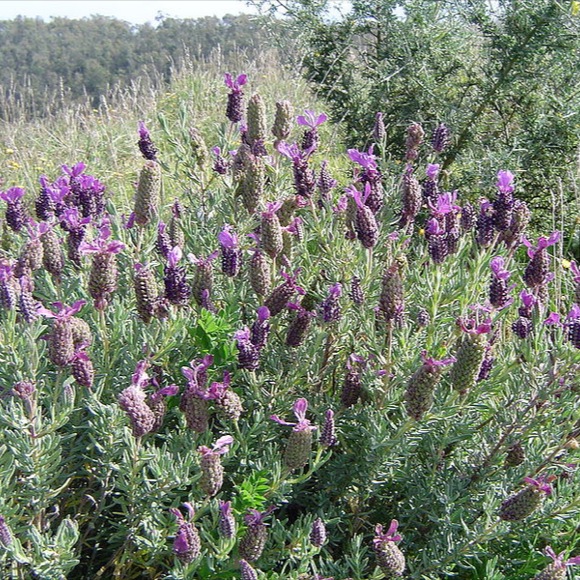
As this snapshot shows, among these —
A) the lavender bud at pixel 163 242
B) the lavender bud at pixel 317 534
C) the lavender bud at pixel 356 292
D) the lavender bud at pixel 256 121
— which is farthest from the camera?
the lavender bud at pixel 256 121

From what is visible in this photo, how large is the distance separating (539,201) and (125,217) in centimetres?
236

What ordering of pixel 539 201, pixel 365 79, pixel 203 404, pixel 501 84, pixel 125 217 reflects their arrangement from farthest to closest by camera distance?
pixel 365 79 < pixel 539 201 < pixel 501 84 < pixel 125 217 < pixel 203 404

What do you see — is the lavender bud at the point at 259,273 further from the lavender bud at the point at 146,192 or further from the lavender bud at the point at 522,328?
the lavender bud at the point at 522,328

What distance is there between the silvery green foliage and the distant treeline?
21.0 metres

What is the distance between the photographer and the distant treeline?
27619 millimetres

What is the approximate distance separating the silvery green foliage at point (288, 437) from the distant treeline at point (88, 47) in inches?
826

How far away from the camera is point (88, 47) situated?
41438 mm

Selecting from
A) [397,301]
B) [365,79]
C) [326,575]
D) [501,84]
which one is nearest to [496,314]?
[397,301]

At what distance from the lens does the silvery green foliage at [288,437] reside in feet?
4.70

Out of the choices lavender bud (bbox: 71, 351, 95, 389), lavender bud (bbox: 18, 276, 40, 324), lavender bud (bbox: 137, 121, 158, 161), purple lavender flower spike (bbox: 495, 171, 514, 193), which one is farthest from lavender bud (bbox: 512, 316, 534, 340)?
lavender bud (bbox: 137, 121, 158, 161)

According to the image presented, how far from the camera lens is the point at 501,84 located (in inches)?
134

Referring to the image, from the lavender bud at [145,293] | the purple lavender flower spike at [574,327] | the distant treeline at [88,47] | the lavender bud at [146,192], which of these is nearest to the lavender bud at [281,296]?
the lavender bud at [145,293]

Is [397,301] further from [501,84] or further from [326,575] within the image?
[501,84]

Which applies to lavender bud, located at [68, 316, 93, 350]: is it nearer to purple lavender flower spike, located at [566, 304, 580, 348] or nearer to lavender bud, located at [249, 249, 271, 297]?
lavender bud, located at [249, 249, 271, 297]
